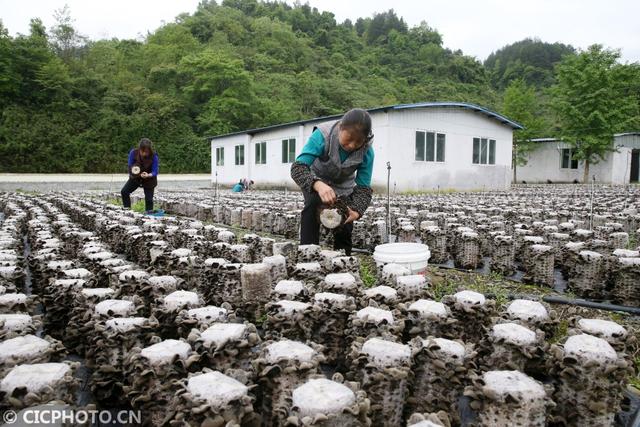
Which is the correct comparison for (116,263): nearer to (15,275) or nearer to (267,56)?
(15,275)

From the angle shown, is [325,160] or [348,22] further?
[348,22]

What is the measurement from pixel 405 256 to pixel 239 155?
77.2 ft

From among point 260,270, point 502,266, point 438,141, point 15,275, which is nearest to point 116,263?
point 15,275

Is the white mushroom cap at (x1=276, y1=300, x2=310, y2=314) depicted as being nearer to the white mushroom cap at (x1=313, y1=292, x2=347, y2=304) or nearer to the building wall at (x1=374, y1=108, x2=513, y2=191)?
the white mushroom cap at (x1=313, y1=292, x2=347, y2=304)

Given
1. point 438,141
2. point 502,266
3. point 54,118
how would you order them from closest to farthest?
point 502,266
point 438,141
point 54,118

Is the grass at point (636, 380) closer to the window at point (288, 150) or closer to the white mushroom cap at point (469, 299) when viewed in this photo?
the white mushroom cap at point (469, 299)

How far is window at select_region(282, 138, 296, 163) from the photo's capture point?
70.9ft

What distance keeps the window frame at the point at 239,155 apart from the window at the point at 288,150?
4323 millimetres

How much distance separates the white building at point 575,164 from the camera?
2762cm

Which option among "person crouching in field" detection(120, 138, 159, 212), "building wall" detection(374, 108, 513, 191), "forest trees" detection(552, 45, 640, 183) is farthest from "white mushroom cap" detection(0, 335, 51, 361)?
"forest trees" detection(552, 45, 640, 183)

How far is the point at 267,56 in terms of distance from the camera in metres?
57.4

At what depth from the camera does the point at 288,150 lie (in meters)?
22.0

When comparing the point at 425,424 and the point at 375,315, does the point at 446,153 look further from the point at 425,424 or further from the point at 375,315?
the point at 425,424

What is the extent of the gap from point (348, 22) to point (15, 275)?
95680 mm
